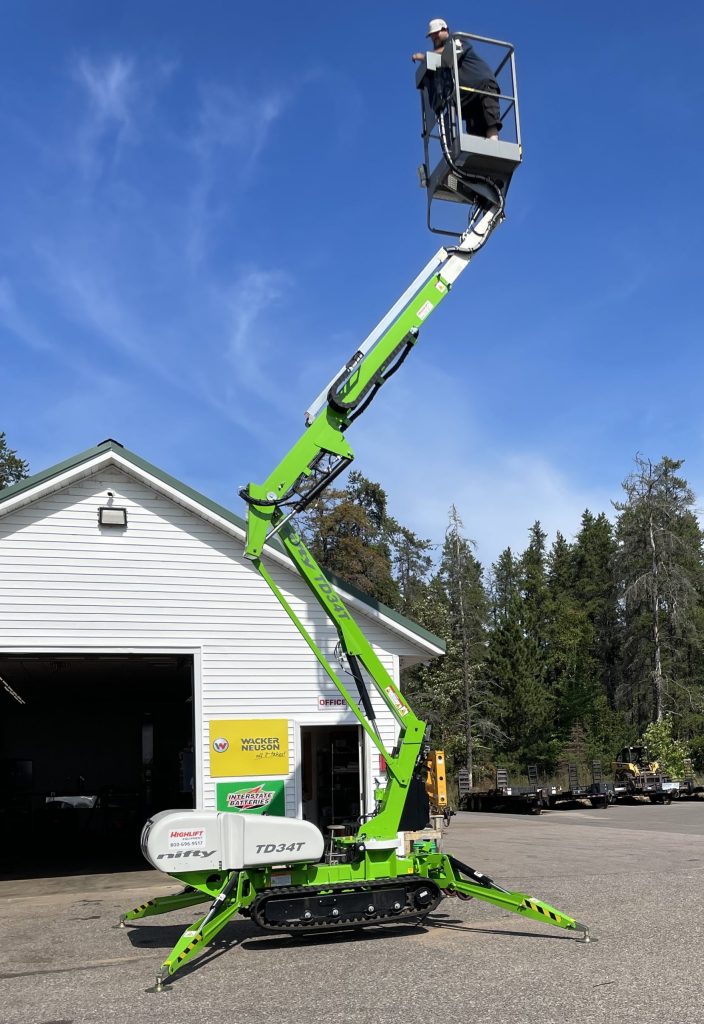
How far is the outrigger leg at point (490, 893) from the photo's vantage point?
27.7 feet

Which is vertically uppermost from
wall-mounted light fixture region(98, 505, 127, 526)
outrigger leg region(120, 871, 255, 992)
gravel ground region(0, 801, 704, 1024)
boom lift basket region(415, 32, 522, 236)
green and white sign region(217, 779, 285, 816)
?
boom lift basket region(415, 32, 522, 236)

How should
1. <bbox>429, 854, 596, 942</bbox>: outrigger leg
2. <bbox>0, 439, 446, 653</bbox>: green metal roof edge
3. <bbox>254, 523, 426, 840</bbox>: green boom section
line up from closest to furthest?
<bbox>429, 854, 596, 942</bbox>: outrigger leg → <bbox>254, 523, 426, 840</bbox>: green boom section → <bbox>0, 439, 446, 653</bbox>: green metal roof edge

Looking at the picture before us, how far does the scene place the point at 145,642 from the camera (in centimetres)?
1392

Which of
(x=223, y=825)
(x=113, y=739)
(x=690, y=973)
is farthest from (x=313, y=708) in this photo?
(x=113, y=739)

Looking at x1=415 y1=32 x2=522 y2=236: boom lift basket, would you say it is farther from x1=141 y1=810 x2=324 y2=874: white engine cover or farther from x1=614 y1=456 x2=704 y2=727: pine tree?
x1=614 y1=456 x2=704 y2=727: pine tree

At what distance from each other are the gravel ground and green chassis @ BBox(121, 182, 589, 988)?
475 mm

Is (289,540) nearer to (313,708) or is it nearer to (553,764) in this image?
(313,708)

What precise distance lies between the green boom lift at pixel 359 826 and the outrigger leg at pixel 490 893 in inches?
0.5

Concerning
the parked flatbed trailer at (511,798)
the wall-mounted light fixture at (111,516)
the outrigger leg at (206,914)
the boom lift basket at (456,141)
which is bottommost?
the parked flatbed trailer at (511,798)

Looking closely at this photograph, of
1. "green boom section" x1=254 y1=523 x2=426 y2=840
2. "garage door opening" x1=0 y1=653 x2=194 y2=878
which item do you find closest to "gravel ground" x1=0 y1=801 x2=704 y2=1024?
"green boom section" x1=254 y1=523 x2=426 y2=840

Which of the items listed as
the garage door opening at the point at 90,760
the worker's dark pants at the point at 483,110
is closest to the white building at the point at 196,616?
the worker's dark pants at the point at 483,110

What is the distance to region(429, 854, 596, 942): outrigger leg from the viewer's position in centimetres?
845

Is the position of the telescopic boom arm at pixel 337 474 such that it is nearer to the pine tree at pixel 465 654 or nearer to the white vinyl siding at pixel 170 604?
the white vinyl siding at pixel 170 604

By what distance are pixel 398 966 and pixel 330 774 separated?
888 cm
